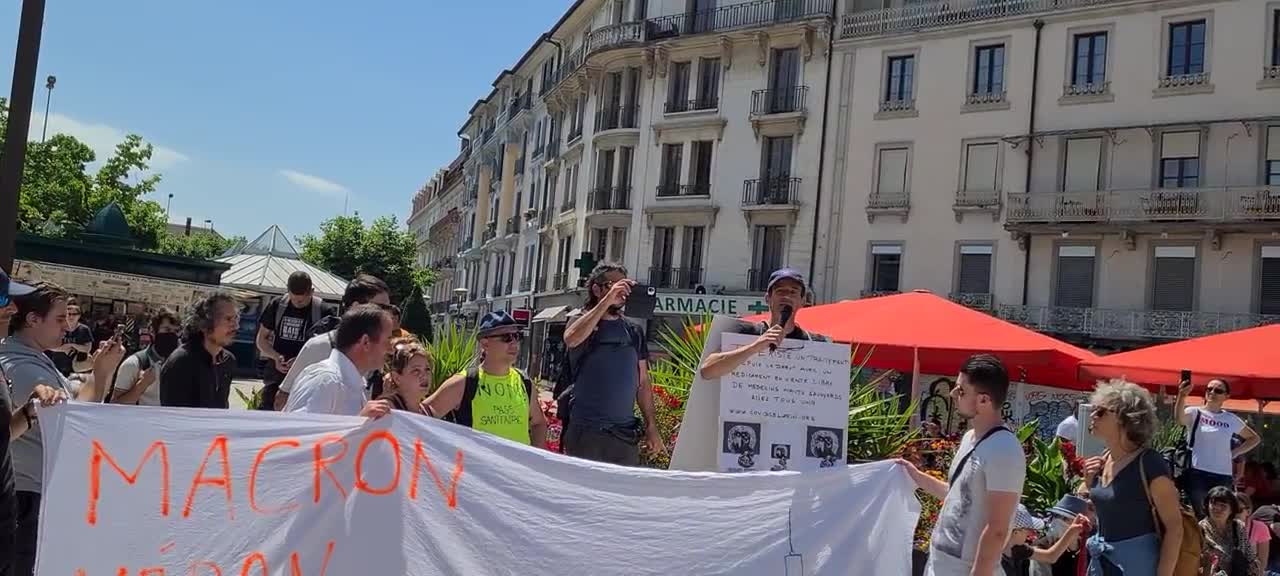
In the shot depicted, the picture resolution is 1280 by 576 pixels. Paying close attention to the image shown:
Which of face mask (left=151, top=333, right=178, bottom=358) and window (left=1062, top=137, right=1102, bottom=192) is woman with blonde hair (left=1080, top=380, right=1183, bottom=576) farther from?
window (left=1062, top=137, right=1102, bottom=192)

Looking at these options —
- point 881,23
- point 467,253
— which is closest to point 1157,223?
point 881,23

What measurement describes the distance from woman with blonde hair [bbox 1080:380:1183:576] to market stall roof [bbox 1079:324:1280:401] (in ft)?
20.5

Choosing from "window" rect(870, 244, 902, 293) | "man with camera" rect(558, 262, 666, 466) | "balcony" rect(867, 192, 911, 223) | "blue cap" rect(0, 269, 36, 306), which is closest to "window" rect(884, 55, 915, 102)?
"balcony" rect(867, 192, 911, 223)

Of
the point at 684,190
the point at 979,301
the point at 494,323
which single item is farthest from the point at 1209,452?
the point at 684,190

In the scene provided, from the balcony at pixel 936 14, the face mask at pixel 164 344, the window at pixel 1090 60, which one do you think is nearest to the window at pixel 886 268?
the balcony at pixel 936 14

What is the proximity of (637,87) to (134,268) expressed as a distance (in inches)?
753

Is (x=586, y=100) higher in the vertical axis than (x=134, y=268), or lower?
higher

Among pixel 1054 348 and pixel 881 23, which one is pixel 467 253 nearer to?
pixel 881 23

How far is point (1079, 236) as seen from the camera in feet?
91.9

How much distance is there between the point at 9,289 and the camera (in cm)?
392

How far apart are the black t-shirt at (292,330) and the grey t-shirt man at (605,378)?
281 cm

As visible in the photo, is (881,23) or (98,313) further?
(881,23)

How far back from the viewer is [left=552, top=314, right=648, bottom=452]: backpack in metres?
5.70

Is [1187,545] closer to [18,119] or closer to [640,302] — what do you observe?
[640,302]
